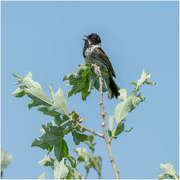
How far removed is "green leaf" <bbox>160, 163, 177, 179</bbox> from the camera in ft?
6.48

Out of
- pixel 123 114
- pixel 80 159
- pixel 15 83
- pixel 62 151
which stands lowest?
pixel 80 159

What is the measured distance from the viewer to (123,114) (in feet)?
7.38

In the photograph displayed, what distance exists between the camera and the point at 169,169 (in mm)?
1995

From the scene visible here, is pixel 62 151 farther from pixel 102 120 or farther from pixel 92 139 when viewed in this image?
pixel 92 139

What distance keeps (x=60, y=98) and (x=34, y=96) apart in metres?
0.22

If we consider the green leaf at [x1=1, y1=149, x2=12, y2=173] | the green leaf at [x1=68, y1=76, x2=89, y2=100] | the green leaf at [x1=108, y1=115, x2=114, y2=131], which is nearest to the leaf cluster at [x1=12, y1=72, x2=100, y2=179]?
the green leaf at [x1=108, y1=115, x2=114, y2=131]

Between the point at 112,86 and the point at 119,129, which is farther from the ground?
the point at 112,86

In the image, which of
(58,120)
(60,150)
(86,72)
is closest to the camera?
(58,120)

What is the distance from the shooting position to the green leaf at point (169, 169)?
1.98 m

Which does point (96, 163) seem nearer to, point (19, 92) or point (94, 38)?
point (19, 92)

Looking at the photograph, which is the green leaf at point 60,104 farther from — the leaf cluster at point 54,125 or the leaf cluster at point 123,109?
the leaf cluster at point 123,109

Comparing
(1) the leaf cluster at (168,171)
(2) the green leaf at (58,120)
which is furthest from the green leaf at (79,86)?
(1) the leaf cluster at (168,171)

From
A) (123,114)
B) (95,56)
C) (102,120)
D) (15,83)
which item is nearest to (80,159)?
(102,120)

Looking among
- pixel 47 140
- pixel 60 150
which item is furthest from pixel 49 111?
pixel 60 150
